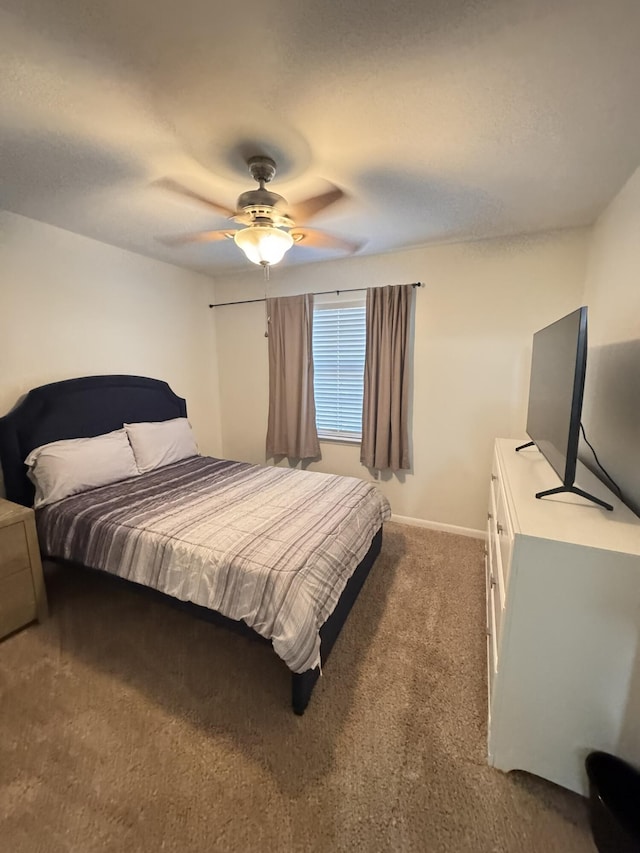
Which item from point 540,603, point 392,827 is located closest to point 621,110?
point 540,603

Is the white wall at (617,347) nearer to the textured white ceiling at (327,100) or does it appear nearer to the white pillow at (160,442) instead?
the textured white ceiling at (327,100)

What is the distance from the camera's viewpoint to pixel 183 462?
3.13 m

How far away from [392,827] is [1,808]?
1339mm

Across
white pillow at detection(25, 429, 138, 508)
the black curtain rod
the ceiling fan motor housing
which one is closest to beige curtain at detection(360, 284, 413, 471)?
the black curtain rod

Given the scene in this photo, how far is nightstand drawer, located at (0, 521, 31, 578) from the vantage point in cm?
189

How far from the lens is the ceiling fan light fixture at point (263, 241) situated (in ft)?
5.63

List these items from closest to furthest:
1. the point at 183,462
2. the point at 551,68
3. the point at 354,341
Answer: the point at 551,68, the point at 183,462, the point at 354,341

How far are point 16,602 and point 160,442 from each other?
1.38 meters

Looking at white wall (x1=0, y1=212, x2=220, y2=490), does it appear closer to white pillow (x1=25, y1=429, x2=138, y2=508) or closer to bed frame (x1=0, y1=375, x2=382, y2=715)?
bed frame (x1=0, y1=375, x2=382, y2=715)

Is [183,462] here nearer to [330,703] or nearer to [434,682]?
[330,703]

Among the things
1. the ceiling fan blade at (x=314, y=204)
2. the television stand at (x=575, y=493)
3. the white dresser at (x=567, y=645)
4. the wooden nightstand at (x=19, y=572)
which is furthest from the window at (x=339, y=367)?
the wooden nightstand at (x=19, y=572)

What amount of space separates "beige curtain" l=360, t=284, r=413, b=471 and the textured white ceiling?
0.92 m

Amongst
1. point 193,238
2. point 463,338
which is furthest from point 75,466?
point 463,338

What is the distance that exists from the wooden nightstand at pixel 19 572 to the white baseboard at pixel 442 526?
2701 millimetres
